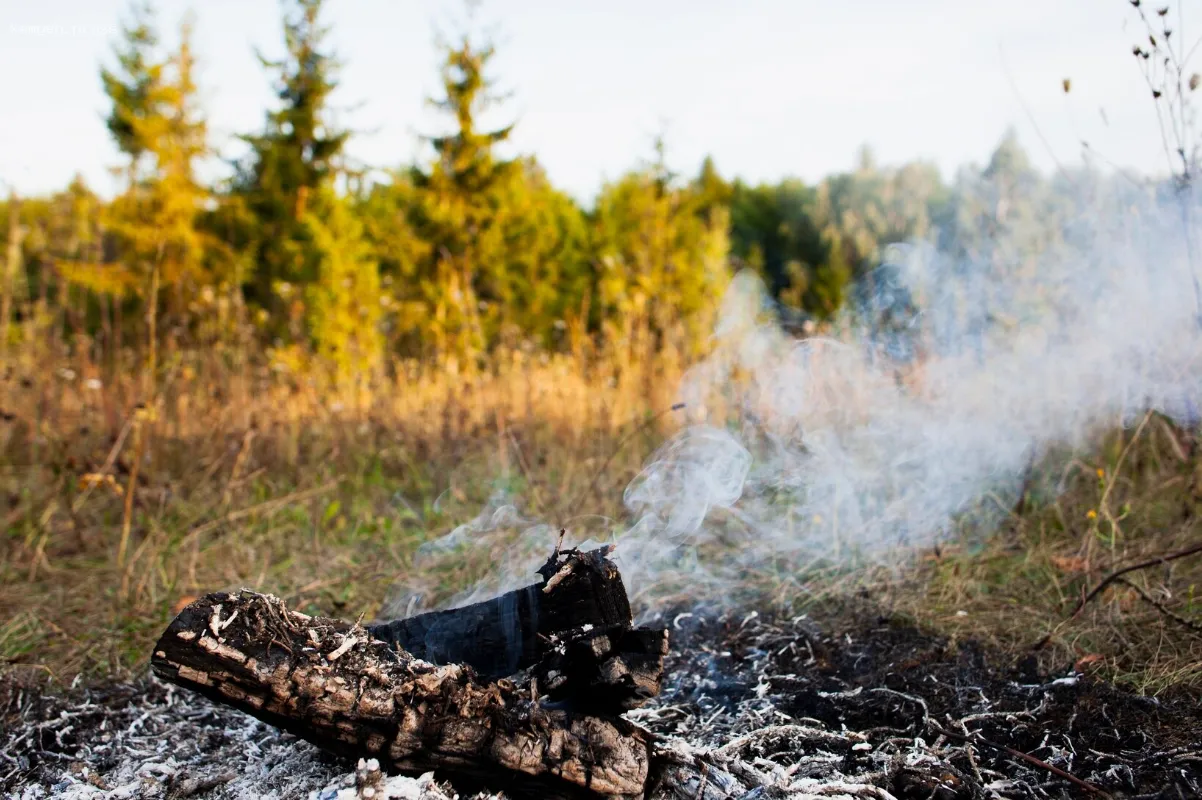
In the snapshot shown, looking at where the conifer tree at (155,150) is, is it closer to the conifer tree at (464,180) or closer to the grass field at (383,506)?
the conifer tree at (464,180)

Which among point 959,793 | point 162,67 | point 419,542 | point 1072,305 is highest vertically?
point 162,67

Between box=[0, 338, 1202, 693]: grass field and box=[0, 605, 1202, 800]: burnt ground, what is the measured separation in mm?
196

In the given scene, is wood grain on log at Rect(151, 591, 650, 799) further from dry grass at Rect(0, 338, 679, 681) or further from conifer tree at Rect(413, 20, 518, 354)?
conifer tree at Rect(413, 20, 518, 354)

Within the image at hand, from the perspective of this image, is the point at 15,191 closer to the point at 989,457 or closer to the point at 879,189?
Result: the point at 989,457

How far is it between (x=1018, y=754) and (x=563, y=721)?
1.02m

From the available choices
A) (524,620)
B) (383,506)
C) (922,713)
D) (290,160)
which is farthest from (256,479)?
(290,160)

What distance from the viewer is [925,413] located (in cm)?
384

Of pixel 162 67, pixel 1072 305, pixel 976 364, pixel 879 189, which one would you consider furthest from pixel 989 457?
pixel 879 189

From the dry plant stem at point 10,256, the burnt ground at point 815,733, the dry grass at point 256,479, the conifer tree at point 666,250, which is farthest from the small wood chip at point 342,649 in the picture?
the conifer tree at point 666,250

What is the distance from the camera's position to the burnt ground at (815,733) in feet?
5.84

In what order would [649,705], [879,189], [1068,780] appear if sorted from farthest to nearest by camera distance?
[879,189], [649,705], [1068,780]

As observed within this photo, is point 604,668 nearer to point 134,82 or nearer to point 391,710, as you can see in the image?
point 391,710

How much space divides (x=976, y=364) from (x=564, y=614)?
2842mm

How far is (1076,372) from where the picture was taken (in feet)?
12.2
